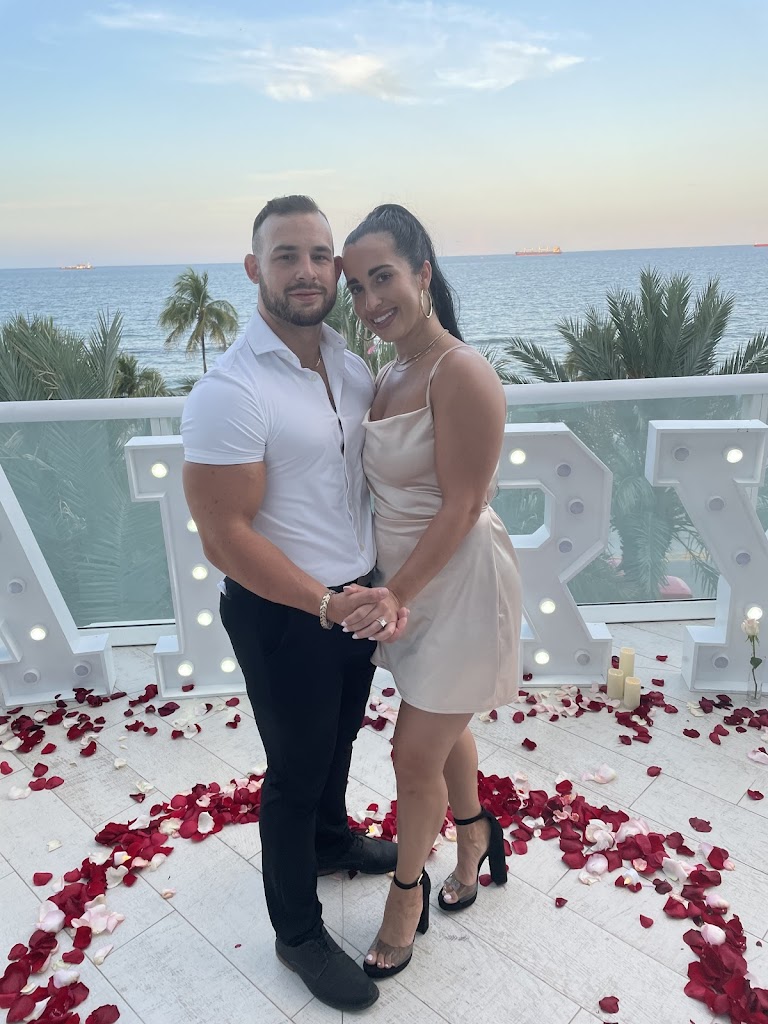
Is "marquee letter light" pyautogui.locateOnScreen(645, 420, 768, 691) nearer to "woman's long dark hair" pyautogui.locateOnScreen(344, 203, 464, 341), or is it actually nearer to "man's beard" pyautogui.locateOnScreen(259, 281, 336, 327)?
Result: "woman's long dark hair" pyautogui.locateOnScreen(344, 203, 464, 341)

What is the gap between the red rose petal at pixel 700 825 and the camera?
6.73 ft

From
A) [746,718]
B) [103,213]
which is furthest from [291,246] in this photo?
[103,213]

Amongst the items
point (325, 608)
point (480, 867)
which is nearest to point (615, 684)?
point (480, 867)

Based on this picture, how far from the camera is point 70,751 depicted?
2.54 meters

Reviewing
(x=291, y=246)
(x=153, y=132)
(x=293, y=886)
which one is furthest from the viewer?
(x=153, y=132)

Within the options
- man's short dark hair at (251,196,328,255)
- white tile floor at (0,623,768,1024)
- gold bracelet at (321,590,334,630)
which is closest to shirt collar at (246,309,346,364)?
man's short dark hair at (251,196,328,255)

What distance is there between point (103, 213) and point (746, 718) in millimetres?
53052

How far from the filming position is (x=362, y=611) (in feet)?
4.52

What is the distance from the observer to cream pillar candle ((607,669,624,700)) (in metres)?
2.75

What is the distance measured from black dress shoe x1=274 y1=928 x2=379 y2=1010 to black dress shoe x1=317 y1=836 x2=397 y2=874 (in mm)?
295

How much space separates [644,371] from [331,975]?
552 cm

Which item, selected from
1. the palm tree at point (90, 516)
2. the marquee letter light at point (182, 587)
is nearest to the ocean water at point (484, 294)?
the palm tree at point (90, 516)

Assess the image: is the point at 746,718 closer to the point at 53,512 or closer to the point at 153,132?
the point at 53,512

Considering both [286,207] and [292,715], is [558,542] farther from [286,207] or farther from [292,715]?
[286,207]
